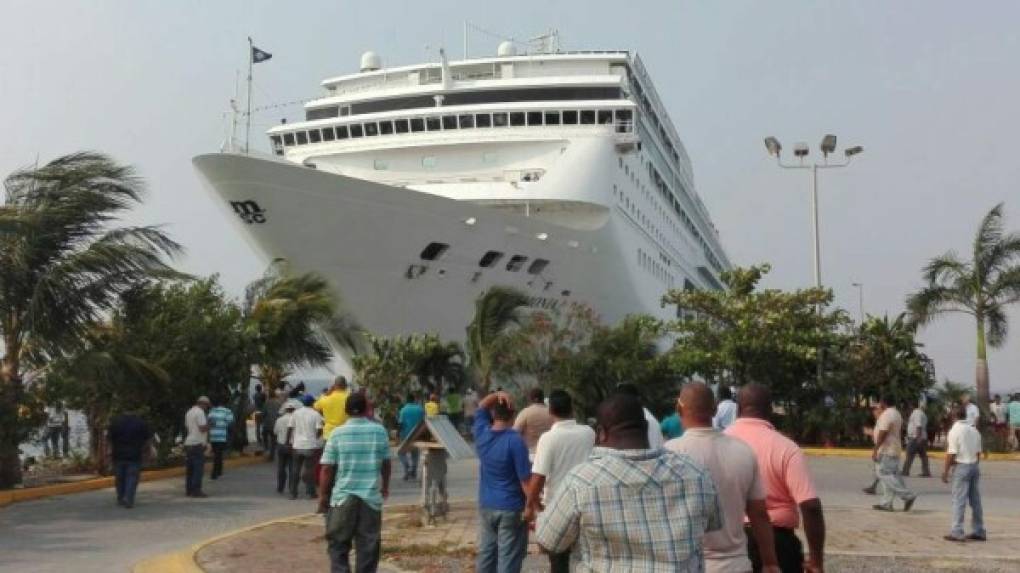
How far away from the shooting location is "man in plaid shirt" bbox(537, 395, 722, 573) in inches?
121

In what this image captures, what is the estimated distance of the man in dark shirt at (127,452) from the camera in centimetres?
1166

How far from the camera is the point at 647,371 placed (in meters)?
24.0

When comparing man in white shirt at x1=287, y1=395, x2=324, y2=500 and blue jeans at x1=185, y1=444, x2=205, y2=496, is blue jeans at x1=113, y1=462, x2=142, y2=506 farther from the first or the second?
man in white shirt at x1=287, y1=395, x2=324, y2=500

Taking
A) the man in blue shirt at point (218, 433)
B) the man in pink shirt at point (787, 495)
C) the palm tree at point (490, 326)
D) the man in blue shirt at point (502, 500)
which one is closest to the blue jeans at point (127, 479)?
the man in blue shirt at point (218, 433)

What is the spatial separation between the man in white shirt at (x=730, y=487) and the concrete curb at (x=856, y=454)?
16.7 m

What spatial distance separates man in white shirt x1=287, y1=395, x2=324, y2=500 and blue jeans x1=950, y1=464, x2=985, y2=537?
6.63 metres

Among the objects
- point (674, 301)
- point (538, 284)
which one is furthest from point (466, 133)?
point (674, 301)

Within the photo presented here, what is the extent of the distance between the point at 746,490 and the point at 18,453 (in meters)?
11.1

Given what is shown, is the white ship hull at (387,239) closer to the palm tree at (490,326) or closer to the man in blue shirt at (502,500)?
the palm tree at (490,326)

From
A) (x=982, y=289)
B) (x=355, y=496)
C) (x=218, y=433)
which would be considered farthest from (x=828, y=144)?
(x=355, y=496)

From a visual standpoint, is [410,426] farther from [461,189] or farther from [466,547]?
[461,189]

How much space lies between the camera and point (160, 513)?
11.3 m

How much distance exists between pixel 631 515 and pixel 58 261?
11011 millimetres

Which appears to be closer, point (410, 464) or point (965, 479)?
point (965, 479)
